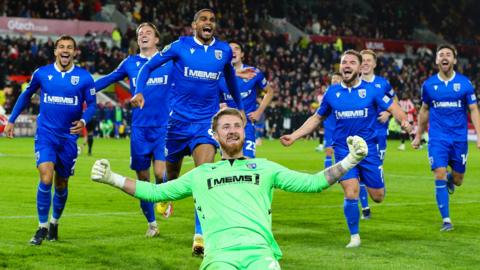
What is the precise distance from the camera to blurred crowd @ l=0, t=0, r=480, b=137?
4397 centimetres

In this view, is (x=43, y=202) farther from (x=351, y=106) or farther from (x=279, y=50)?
(x=279, y=50)

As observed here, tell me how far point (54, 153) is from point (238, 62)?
4.99m

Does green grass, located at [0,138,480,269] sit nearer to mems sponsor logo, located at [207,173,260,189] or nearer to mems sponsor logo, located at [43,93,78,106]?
mems sponsor logo, located at [43,93,78,106]

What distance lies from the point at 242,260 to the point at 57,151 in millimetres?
5976

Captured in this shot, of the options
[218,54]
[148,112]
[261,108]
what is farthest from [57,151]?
[261,108]

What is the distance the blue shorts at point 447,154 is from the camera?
14.1 metres

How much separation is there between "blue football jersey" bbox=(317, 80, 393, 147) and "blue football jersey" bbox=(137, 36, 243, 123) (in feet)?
5.53

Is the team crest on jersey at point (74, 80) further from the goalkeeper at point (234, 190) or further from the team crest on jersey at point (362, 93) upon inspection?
the goalkeeper at point (234, 190)

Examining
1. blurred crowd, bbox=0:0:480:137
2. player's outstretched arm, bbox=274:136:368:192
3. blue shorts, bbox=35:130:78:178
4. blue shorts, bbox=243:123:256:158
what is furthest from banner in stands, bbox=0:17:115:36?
player's outstretched arm, bbox=274:136:368:192

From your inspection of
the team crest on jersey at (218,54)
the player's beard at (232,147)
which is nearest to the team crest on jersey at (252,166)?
the player's beard at (232,147)

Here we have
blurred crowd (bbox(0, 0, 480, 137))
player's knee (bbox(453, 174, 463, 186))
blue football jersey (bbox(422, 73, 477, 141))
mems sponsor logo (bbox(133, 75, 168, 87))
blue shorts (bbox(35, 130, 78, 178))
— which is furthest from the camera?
blurred crowd (bbox(0, 0, 480, 137))

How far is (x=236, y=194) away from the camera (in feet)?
22.7

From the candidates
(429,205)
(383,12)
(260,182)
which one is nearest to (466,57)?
(383,12)

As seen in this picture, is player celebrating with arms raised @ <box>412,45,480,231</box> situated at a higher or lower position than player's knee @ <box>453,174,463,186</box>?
higher
